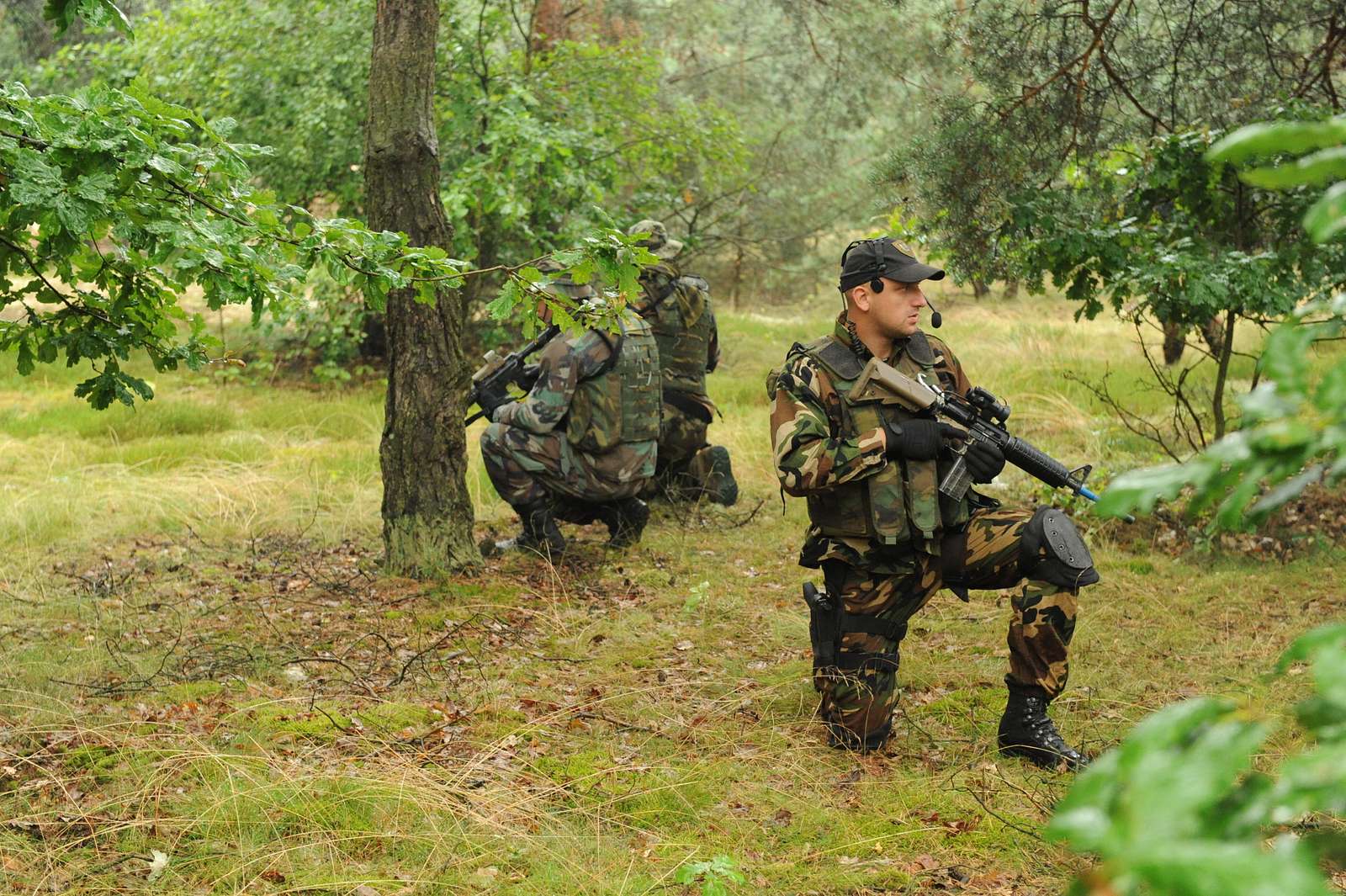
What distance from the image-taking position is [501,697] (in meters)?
4.98

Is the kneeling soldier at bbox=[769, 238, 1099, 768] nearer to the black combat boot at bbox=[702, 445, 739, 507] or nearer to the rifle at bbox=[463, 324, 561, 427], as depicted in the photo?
the rifle at bbox=[463, 324, 561, 427]

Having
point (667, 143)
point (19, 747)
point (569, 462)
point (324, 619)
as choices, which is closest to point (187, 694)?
point (19, 747)

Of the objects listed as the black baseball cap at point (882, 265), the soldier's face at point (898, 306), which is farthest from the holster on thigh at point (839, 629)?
the black baseball cap at point (882, 265)

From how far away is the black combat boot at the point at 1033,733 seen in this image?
436 cm

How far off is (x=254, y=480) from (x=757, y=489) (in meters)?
3.61

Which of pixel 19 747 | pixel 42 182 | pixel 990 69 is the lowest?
pixel 19 747

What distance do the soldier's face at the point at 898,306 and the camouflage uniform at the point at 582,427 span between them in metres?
2.76

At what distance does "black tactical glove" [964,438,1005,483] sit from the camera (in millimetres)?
4402

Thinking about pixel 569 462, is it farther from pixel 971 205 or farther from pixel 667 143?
pixel 667 143

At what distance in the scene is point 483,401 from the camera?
25.0ft

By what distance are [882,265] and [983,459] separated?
2.53ft

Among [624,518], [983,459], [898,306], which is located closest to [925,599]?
[983,459]

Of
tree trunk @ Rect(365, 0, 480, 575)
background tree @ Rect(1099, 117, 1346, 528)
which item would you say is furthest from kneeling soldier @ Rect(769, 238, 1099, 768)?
background tree @ Rect(1099, 117, 1346, 528)

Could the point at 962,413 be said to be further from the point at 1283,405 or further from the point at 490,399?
the point at 490,399
